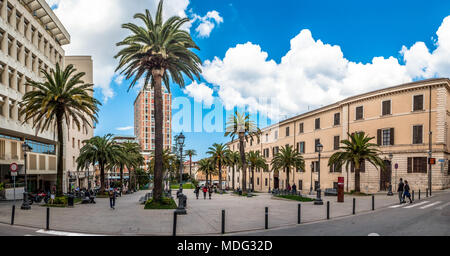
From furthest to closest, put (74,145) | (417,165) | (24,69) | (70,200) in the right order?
(74,145)
(417,165)
(24,69)
(70,200)

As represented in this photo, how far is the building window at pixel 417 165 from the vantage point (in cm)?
3862

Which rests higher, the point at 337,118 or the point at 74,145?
the point at 337,118

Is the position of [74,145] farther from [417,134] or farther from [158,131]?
[417,134]

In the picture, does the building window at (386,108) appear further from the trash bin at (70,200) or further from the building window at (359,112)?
the trash bin at (70,200)

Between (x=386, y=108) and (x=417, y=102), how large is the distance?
158 inches

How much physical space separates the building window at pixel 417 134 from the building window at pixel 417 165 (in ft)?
6.92

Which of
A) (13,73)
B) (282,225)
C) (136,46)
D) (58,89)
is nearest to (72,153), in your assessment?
(13,73)

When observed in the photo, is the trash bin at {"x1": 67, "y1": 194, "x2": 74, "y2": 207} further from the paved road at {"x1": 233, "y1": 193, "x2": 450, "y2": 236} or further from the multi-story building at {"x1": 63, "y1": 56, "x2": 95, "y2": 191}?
the multi-story building at {"x1": 63, "y1": 56, "x2": 95, "y2": 191}

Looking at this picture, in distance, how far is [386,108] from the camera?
141 feet

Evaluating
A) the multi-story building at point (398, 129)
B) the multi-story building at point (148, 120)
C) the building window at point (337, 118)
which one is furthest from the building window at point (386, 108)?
the multi-story building at point (148, 120)

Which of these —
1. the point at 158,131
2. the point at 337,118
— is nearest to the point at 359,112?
the point at 337,118

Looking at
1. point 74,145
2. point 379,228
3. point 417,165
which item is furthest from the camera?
point 74,145
